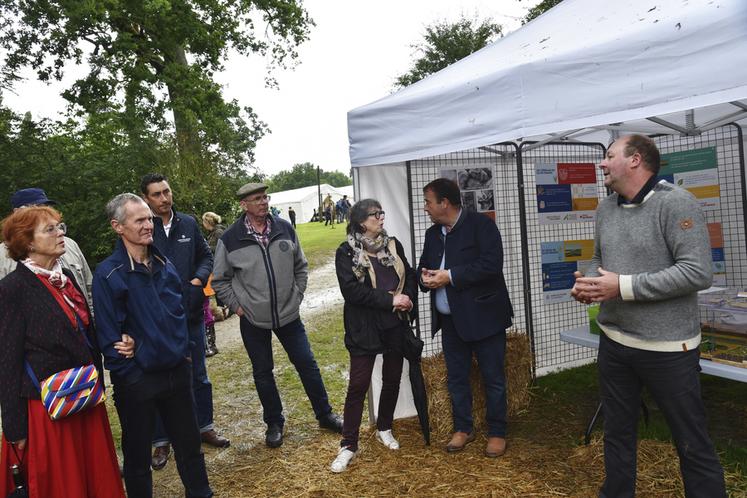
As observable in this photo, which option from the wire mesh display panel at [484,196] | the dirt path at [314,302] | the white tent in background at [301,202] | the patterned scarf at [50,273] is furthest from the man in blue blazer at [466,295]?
the white tent in background at [301,202]

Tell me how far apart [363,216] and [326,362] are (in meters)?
3.33

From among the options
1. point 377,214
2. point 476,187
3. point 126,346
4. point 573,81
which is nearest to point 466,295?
point 377,214

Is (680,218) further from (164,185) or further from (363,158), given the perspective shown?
(164,185)

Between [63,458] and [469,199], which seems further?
[469,199]

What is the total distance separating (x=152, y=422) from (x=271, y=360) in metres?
1.47

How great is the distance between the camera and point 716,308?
3.50 metres

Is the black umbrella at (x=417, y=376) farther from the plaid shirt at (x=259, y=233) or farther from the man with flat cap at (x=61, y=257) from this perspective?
the man with flat cap at (x=61, y=257)

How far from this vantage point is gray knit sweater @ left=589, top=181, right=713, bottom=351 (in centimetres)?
234

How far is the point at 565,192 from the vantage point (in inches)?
206

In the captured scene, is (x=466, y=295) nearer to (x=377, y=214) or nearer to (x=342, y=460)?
(x=377, y=214)

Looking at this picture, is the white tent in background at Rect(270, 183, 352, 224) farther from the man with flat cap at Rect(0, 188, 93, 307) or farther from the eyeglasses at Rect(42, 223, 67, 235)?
the eyeglasses at Rect(42, 223, 67, 235)

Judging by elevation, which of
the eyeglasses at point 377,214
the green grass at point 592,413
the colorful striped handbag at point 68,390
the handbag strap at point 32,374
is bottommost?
the green grass at point 592,413

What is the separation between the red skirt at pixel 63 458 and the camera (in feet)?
8.46

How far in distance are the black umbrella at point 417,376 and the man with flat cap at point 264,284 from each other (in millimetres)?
931
